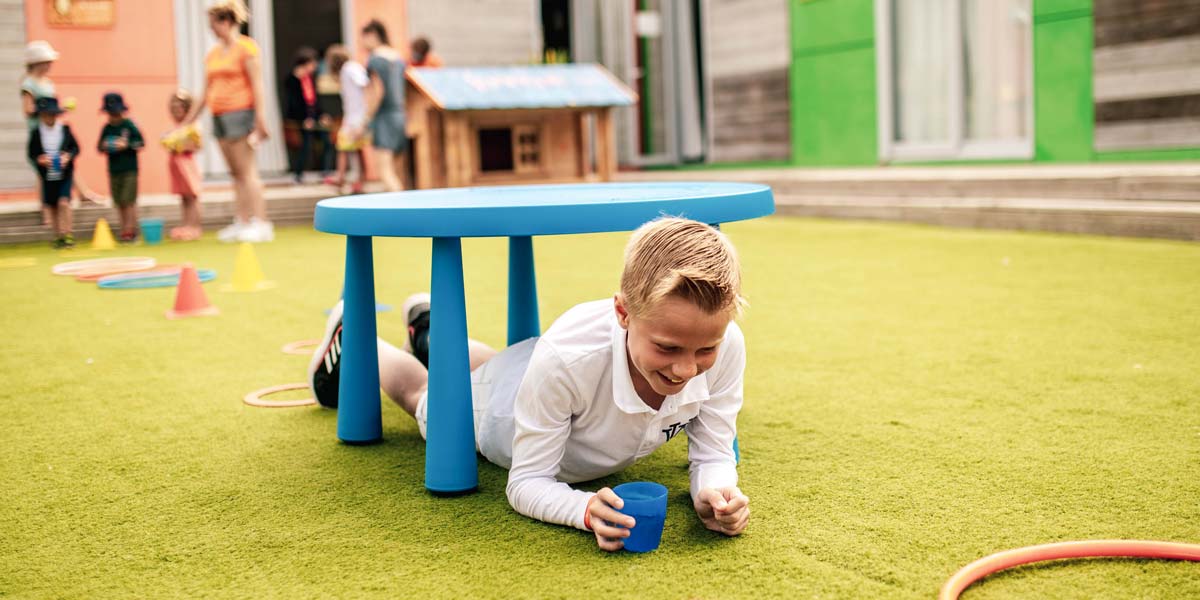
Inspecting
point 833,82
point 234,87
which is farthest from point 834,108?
point 234,87

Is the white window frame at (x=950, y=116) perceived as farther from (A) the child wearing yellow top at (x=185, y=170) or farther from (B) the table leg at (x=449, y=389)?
(B) the table leg at (x=449, y=389)

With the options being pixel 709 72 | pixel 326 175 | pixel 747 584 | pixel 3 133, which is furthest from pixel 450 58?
pixel 747 584

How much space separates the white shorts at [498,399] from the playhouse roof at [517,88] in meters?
7.40

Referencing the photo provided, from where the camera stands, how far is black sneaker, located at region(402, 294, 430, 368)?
285 centimetres

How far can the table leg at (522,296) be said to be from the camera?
9.05 feet

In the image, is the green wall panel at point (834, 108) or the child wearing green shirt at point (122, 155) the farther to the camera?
the green wall panel at point (834, 108)

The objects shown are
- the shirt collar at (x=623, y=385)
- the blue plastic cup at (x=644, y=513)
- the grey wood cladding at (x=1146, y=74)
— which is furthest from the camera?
the grey wood cladding at (x=1146, y=74)

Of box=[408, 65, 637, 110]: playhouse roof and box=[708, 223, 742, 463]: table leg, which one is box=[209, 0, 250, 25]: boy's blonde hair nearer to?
box=[408, 65, 637, 110]: playhouse roof

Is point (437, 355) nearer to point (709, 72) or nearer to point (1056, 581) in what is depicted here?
point (1056, 581)

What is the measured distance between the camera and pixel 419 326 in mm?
2873

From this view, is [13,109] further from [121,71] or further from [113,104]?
[113,104]

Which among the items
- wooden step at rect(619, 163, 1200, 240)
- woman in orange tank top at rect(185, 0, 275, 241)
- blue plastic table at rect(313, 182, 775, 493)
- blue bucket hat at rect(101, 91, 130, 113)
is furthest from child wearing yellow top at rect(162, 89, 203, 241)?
blue plastic table at rect(313, 182, 775, 493)

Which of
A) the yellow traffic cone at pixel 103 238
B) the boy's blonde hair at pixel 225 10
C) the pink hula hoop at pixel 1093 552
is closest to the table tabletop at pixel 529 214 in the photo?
the pink hula hoop at pixel 1093 552

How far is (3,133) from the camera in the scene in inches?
395
